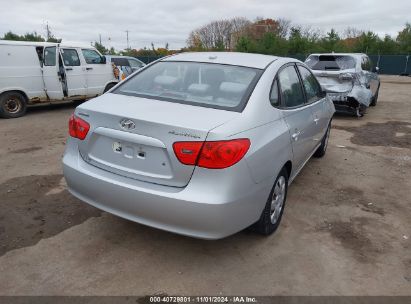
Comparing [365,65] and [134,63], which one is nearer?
[365,65]

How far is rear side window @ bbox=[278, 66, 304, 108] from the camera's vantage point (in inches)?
137

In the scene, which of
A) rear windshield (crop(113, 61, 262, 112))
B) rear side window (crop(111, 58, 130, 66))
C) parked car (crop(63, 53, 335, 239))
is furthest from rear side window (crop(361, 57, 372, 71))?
rear side window (crop(111, 58, 130, 66))

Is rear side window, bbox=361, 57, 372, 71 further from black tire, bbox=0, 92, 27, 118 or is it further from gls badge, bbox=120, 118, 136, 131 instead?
black tire, bbox=0, 92, 27, 118

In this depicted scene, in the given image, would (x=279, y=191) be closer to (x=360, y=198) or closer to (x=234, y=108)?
(x=234, y=108)

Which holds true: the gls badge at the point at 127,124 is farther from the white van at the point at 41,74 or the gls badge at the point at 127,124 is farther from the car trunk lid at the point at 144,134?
the white van at the point at 41,74

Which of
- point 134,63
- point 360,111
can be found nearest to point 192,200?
point 360,111

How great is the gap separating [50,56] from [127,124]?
324 inches

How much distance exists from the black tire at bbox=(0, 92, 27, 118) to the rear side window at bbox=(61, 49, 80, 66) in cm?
151

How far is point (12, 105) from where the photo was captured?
9.46 meters

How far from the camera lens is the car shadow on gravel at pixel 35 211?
3.32 metres

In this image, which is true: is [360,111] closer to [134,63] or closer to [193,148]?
[193,148]

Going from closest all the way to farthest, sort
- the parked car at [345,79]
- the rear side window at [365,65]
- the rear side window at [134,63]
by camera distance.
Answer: the parked car at [345,79] < the rear side window at [365,65] < the rear side window at [134,63]

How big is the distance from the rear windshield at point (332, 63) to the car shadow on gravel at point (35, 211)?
24.6 feet

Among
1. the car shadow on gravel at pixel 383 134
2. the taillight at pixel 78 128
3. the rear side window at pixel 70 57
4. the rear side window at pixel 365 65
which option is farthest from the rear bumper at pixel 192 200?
the rear side window at pixel 365 65
